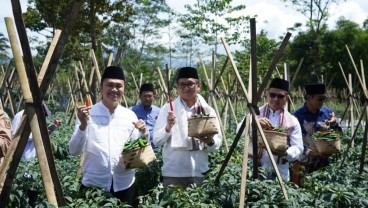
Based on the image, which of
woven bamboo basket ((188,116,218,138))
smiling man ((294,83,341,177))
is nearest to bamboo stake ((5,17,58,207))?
woven bamboo basket ((188,116,218,138))

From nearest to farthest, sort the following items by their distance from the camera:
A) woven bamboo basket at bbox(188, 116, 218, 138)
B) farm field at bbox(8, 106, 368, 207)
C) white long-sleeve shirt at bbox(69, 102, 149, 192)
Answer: farm field at bbox(8, 106, 368, 207) < white long-sleeve shirt at bbox(69, 102, 149, 192) < woven bamboo basket at bbox(188, 116, 218, 138)

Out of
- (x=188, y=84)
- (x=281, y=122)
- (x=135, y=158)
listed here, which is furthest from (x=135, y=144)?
(x=281, y=122)

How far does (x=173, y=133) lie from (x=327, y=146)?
176 centimetres

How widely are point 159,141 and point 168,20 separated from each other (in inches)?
990

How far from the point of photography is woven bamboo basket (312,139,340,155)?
4.99 m

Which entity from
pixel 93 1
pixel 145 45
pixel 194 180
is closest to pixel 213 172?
pixel 194 180

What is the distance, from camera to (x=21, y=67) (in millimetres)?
2674

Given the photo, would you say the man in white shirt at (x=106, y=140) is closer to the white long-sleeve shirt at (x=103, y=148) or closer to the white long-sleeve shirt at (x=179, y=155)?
the white long-sleeve shirt at (x=103, y=148)

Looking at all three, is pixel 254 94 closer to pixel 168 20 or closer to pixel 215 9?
pixel 215 9

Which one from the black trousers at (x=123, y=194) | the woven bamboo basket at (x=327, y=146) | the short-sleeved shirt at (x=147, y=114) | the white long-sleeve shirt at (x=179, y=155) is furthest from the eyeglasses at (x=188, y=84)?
the short-sleeved shirt at (x=147, y=114)

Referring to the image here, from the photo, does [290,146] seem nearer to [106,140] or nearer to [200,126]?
[200,126]

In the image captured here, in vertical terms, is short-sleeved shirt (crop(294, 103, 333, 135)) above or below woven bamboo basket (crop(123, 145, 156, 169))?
above

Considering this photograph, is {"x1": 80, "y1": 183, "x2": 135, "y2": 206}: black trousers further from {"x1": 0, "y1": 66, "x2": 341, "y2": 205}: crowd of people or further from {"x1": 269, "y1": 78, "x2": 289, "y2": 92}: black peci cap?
{"x1": 269, "y1": 78, "x2": 289, "y2": 92}: black peci cap

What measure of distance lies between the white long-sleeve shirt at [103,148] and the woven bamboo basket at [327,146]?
2235 mm
